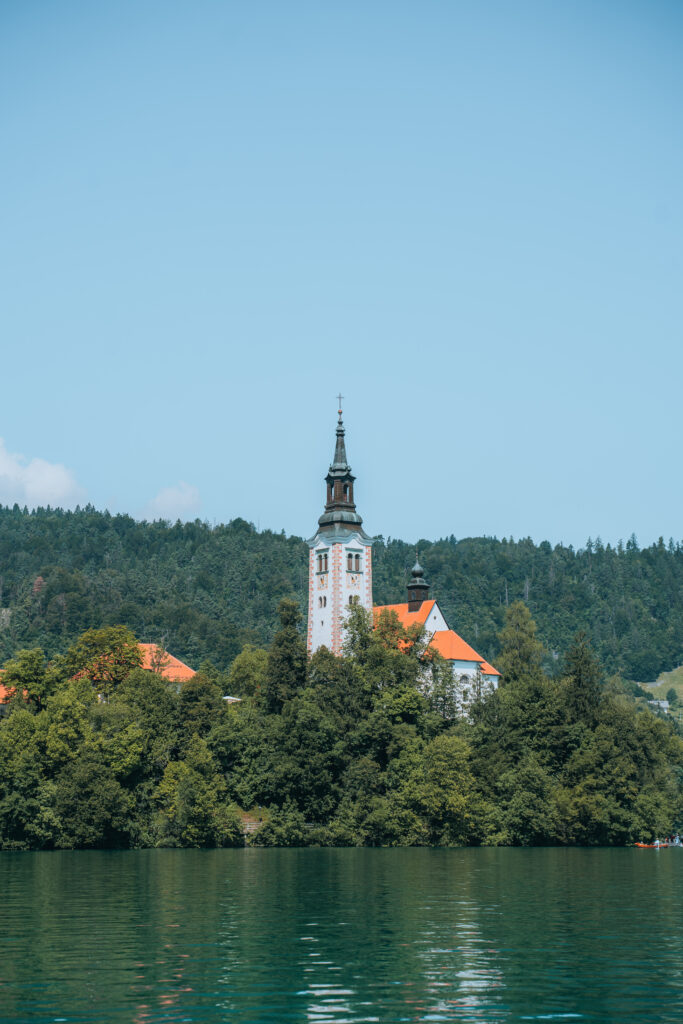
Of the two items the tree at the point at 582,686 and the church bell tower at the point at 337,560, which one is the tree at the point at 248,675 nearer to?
the church bell tower at the point at 337,560

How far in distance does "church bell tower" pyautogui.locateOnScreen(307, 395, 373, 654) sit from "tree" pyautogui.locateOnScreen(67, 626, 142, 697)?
2206 centimetres

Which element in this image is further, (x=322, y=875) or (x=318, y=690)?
(x=318, y=690)

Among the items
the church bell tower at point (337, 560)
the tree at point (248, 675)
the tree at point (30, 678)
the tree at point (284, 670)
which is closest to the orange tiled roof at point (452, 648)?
the church bell tower at point (337, 560)

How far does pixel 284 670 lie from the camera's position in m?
102

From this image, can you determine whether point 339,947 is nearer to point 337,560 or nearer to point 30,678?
point 30,678

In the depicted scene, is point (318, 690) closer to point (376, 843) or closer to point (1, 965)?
point (376, 843)

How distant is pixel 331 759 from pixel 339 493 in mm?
39876

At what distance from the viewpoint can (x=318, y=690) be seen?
334 ft

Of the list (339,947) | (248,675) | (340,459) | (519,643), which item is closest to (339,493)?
(340,459)

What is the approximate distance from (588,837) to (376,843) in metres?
16.7

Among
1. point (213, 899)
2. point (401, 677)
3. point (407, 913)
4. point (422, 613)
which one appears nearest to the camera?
point (407, 913)

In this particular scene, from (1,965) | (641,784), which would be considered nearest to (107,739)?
(641,784)

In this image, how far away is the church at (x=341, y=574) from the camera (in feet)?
419

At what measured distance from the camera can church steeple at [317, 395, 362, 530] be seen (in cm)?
12975
